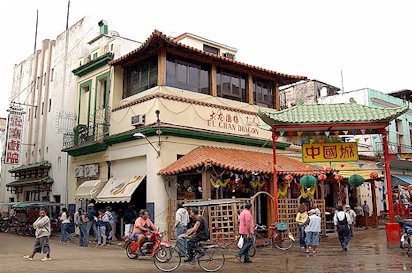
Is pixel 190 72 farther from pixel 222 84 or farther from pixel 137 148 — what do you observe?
pixel 137 148

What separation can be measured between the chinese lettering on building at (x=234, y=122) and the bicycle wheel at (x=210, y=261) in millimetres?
8512

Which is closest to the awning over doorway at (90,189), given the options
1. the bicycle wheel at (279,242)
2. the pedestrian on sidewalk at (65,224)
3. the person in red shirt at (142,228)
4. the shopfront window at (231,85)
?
the pedestrian on sidewalk at (65,224)

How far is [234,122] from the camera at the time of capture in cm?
1972

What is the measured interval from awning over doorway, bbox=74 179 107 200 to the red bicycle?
6475mm

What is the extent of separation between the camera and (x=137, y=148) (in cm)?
1820

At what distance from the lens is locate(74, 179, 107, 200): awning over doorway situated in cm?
1909

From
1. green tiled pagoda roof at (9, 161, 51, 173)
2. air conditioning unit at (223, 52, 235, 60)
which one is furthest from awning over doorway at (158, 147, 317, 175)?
green tiled pagoda roof at (9, 161, 51, 173)

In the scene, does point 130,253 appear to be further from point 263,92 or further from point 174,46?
point 263,92

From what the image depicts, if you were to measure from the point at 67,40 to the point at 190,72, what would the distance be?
11.0 meters

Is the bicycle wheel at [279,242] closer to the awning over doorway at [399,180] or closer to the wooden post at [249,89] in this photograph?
the wooden post at [249,89]

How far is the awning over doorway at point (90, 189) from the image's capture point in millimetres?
19094

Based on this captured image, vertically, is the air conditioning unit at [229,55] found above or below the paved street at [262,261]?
above

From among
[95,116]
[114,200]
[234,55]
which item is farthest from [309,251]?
[234,55]

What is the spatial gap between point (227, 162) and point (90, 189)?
23.4 feet
